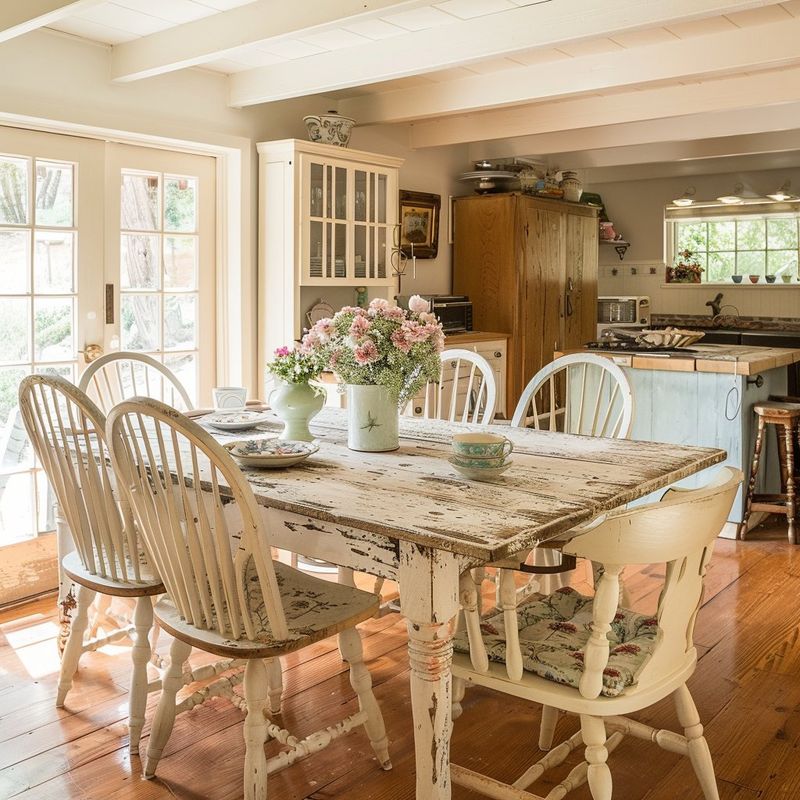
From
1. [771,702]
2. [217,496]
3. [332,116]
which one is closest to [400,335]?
[217,496]

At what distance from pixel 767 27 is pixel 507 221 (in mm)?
2228

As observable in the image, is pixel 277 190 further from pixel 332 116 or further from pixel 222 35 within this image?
pixel 222 35

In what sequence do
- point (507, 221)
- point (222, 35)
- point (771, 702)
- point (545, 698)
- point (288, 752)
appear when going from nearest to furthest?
point (545, 698)
point (288, 752)
point (771, 702)
point (222, 35)
point (507, 221)

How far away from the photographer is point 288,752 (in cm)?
203

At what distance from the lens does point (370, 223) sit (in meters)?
4.71

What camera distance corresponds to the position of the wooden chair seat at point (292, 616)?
72.8 inches

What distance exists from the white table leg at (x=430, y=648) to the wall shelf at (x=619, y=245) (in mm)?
7558

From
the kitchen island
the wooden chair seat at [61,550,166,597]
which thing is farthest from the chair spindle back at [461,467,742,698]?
the kitchen island

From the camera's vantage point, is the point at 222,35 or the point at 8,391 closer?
the point at 222,35

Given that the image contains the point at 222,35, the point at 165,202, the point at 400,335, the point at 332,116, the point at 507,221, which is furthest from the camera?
the point at 507,221

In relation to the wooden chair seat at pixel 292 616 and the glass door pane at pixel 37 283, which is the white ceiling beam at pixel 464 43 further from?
the wooden chair seat at pixel 292 616

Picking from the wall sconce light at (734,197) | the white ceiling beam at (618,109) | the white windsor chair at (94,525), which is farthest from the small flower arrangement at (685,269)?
the white windsor chair at (94,525)

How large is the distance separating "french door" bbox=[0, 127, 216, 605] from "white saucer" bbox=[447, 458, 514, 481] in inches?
87.6

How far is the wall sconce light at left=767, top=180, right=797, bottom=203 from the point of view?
7.90m
